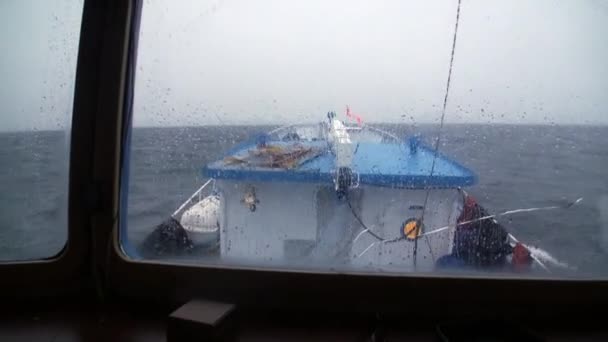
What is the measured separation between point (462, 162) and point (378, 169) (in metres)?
0.26

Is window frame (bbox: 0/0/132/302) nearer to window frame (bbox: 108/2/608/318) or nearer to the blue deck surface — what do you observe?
window frame (bbox: 108/2/608/318)

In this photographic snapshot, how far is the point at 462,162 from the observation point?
3.59ft

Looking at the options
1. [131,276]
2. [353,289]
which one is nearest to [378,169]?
[353,289]

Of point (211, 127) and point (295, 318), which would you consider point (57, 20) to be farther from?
point (295, 318)

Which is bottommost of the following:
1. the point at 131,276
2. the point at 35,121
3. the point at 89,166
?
the point at 131,276

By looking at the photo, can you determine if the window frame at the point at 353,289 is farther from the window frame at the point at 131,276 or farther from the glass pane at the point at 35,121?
the glass pane at the point at 35,121

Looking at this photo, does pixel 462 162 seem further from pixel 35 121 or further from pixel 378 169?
pixel 35 121

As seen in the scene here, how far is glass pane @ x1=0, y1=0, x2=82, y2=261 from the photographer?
1.10m

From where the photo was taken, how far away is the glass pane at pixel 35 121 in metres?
1.10

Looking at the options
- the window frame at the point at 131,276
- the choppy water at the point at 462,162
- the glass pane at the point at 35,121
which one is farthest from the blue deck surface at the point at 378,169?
the glass pane at the point at 35,121

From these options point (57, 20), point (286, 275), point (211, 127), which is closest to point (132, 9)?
point (57, 20)

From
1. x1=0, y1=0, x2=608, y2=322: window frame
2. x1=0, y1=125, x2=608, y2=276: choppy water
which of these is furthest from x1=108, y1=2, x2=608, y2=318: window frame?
x1=0, y1=125, x2=608, y2=276: choppy water

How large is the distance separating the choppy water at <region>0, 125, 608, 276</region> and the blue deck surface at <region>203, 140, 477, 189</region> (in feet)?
0.14

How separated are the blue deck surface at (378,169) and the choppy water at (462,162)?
4cm
